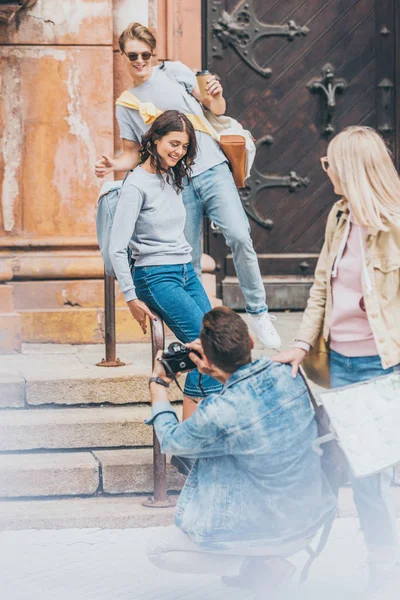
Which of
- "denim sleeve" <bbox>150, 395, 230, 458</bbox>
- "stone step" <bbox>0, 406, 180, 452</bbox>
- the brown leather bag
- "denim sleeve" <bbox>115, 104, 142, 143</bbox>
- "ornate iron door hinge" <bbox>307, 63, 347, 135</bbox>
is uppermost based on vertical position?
"ornate iron door hinge" <bbox>307, 63, 347, 135</bbox>

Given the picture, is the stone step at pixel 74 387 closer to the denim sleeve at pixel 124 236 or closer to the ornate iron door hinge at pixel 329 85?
the denim sleeve at pixel 124 236

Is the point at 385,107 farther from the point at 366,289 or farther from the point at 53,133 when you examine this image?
the point at 366,289

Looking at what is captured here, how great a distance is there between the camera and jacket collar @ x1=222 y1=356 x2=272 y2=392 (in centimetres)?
376

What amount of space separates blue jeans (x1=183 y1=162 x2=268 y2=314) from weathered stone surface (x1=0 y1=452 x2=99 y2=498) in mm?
1182

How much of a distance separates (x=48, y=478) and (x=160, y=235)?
1275 millimetres

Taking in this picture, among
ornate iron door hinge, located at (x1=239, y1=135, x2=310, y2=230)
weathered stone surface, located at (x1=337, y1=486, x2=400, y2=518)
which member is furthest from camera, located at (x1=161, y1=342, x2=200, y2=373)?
ornate iron door hinge, located at (x1=239, y1=135, x2=310, y2=230)

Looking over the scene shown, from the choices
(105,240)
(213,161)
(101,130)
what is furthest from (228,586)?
(101,130)

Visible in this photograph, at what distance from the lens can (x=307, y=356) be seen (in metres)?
4.36

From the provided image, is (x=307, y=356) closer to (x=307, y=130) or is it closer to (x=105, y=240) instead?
(x=105, y=240)

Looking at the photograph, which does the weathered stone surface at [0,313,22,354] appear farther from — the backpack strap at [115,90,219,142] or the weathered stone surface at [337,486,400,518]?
the weathered stone surface at [337,486,400,518]

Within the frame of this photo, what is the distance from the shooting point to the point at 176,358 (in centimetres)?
393

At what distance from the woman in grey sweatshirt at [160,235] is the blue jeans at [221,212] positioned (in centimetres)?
51

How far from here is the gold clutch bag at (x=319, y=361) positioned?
4371mm

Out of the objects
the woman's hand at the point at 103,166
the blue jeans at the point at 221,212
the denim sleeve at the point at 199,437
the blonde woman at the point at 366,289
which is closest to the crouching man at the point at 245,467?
the denim sleeve at the point at 199,437
